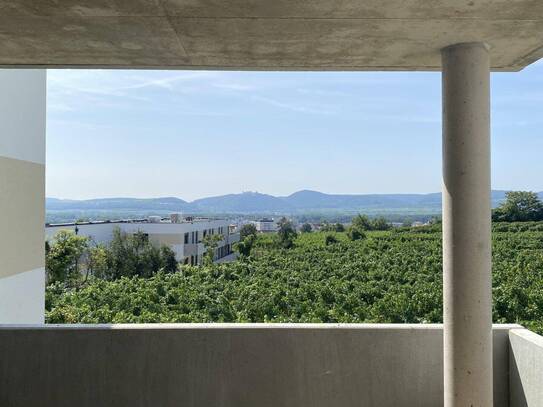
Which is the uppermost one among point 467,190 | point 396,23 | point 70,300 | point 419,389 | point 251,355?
point 396,23

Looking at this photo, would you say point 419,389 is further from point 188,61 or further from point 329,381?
point 188,61

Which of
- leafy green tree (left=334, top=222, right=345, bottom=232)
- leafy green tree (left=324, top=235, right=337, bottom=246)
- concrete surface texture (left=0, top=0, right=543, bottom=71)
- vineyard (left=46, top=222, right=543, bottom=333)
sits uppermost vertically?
concrete surface texture (left=0, top=0, right=543, bottom=71)

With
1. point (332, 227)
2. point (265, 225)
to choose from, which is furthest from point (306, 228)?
point (265, 225)

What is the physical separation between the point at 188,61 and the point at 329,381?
6.83 ft

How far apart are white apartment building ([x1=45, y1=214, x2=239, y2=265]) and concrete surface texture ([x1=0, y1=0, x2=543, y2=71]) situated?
3955cm

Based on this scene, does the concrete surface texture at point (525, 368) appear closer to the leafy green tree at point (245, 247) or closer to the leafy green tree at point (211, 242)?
the leafy green tree at point (245, 247)

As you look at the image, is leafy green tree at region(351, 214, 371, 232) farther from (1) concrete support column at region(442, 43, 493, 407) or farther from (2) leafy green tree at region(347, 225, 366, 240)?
(1) concrete support column at region(442, 43, 493, 407)

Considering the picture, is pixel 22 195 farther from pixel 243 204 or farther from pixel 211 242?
pixel 243 204

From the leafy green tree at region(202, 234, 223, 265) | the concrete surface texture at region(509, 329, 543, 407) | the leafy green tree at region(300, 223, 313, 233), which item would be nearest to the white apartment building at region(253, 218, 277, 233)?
the leafy green tree at region(300, 223, 313, 233)

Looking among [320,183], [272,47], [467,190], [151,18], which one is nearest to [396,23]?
[272,47]

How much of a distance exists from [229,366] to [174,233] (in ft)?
138

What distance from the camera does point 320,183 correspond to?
2746 inches

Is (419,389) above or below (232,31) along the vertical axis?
below

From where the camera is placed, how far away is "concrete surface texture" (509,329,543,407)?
241 cm
